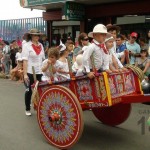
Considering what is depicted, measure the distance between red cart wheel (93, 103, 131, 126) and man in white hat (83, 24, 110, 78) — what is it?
3.19ft

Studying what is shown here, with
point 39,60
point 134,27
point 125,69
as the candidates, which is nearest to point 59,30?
point 134,27

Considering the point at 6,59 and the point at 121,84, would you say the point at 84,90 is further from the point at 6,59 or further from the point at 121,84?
the point at 6,59

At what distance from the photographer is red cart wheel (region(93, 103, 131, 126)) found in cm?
578

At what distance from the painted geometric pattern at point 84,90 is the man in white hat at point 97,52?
8.0 inches

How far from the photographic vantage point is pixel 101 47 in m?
5.04

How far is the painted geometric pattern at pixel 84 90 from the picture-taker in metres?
4.79

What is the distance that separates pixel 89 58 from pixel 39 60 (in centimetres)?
214

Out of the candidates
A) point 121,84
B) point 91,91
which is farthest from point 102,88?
point 121,84

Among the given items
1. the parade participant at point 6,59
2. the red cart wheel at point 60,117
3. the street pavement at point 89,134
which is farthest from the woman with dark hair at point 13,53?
the red cart wheel at point 60,117

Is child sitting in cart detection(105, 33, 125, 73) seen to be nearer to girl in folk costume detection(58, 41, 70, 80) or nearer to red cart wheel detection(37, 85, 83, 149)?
girl in folk costume detection(58, 41, 70, 80)

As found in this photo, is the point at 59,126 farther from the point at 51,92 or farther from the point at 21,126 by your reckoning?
the point at 21,126

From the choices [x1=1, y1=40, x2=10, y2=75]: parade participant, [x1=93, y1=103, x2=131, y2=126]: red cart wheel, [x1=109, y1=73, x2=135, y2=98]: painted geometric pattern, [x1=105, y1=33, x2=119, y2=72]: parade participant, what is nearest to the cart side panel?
[x1=109, y1=73, x2=135, y2=98]: painted geometric pattern

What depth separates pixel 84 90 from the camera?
486cm

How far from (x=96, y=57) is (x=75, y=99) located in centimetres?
80
